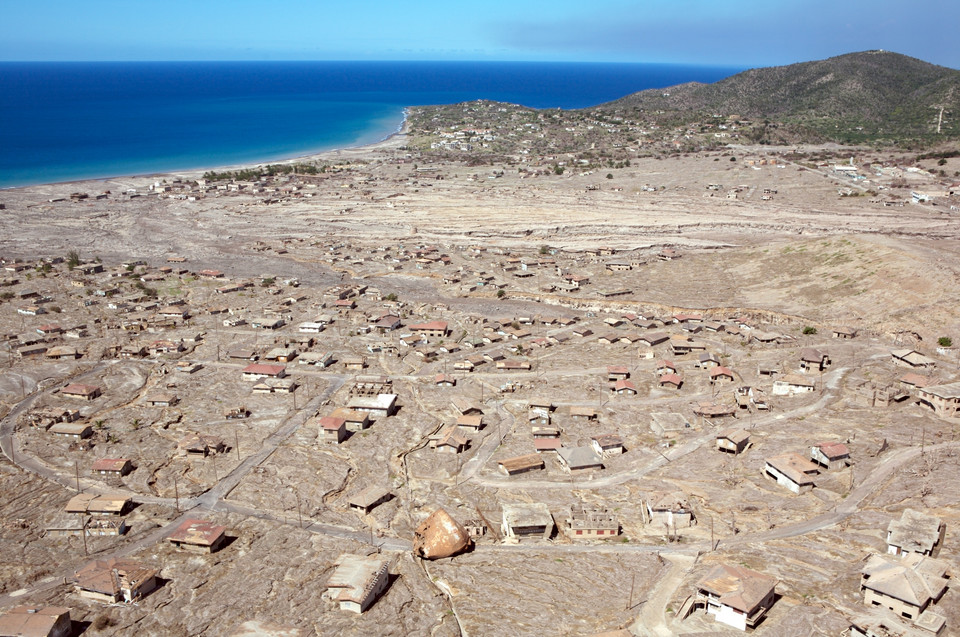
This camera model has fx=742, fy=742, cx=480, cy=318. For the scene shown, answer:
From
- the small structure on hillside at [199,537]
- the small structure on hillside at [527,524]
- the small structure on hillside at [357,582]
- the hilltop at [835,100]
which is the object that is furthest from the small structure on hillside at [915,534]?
the hilltop at [835,100]

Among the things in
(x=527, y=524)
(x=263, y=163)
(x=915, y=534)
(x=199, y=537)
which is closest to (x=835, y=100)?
(x=263, y=163)

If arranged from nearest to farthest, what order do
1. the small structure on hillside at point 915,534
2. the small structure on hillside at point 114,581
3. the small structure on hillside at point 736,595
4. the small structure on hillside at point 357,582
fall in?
1. the small structure on hillside at point 736,595
2. the small structure on hillside at point 357,582
3. the small structure on hillside at point 114,581
4. the small structure on hillside at point 915,534

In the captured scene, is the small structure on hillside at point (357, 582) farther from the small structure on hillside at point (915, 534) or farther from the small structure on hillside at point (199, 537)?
the small structure on hillside at point (915, 534)

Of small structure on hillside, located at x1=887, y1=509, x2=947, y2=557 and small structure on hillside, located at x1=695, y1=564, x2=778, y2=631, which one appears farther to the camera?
small structure on hillside, located at x1=887, y1=509, x2=947, y2=557

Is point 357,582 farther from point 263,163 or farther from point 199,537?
point 263,163

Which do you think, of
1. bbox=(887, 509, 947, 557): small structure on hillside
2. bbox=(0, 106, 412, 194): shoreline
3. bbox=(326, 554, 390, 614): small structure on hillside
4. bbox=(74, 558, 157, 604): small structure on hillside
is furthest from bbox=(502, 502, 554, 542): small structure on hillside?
bbox=(0, 106, 412, 194): shoreline

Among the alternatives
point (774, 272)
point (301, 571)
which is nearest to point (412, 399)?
point (301, 571)

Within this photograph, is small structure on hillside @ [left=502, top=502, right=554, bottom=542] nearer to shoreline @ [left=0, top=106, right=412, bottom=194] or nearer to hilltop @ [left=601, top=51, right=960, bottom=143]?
shoreline @ [left=0, top=106, right=412, bottom=194]

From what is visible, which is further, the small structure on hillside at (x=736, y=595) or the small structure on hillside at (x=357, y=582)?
the small structure on hillside at (x=357, y=582)
